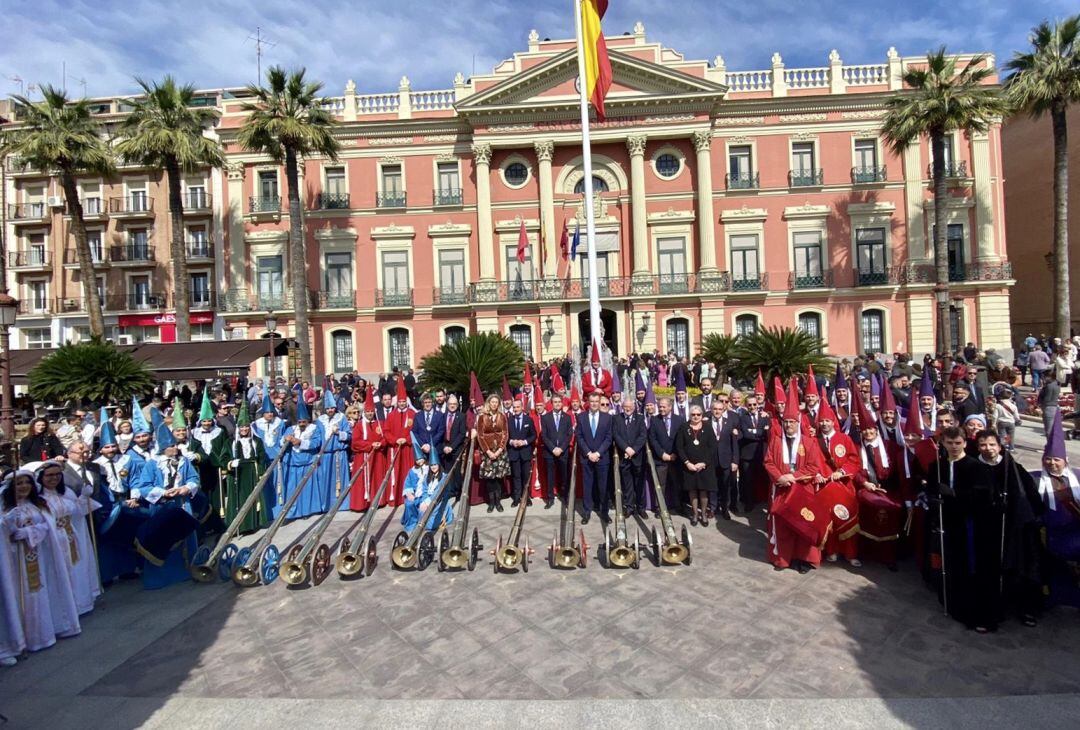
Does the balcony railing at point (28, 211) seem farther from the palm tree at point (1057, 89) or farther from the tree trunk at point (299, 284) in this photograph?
the palm tree at point (1057, 89)

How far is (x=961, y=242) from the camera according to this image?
29.9 metres

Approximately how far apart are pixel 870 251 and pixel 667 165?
36.4ft

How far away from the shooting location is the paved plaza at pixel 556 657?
14.2 feet

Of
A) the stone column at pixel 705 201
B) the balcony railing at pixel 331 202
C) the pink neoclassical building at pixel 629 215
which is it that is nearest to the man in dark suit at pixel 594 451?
the pink neoclassical building at pixel 629 215

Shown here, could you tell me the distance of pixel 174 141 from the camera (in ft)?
76.7

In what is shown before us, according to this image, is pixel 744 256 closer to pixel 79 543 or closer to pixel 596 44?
pixel 596 44

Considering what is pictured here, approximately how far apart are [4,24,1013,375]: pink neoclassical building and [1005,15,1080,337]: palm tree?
6810 millimetres

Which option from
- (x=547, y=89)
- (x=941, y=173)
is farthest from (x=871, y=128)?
(x=547, y=89)

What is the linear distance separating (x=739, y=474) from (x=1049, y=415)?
7426 mm

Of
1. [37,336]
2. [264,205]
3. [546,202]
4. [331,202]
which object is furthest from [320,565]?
[37,336]

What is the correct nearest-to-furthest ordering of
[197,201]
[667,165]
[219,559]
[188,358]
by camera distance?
[219,559]
[188,358]
[667,165]
[197,201]

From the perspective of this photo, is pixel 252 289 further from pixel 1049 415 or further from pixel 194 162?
pixel 1049 415

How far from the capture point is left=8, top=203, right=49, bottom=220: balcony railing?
35.9 meters

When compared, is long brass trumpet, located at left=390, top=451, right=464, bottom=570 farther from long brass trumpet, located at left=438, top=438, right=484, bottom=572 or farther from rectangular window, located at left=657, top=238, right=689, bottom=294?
rectangular window, located at left=657, top=238, right=689, bottom=294
